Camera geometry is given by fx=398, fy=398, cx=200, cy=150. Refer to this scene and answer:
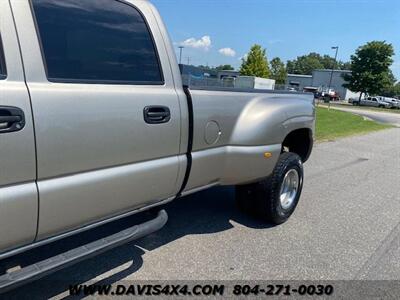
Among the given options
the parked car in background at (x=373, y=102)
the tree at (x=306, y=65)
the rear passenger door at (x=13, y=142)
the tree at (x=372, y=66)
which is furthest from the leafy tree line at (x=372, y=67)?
the tree at (x=306, y=65)

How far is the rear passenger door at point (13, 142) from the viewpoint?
1919 millimetres

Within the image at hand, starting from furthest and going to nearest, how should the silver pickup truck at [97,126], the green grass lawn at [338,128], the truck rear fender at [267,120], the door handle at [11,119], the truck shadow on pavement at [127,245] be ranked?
the green grass lawn at [338,128] → the truck rear fender at [267,120] → the truck shadow on pavement at [127,245] → the silver pickup truck at [97,126] → the door handle at [11,119]

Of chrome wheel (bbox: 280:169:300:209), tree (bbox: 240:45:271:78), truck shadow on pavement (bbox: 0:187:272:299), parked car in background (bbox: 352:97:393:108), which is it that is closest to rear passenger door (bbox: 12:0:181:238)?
truck shadow on pavement (bbox: 0:187:272:299)

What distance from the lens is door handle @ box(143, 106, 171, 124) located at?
8.76ft

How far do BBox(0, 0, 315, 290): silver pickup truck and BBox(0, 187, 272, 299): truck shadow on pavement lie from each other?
66 cm

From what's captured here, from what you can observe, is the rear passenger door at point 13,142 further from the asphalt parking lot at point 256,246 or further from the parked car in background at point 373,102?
the parked car in background at point 373,102

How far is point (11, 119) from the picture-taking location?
192 cm

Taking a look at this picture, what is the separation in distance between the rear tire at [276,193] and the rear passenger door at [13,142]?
2.59 meters

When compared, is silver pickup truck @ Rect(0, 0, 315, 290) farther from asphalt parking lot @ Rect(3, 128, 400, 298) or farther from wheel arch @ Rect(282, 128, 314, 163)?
wheel arch @ Rect(282, 128, 314, 163)

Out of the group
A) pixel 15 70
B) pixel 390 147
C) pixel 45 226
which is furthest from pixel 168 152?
pixel 390 147

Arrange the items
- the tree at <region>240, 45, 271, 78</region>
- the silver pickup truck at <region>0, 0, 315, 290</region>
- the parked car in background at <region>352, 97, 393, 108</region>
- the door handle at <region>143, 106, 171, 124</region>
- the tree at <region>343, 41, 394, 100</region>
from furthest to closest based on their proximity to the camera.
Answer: the parked car in background at <region>352, 97, 393, 108</region>
the tree at <region>343, 41, 394, 100</region>
the tree at <region>240, 45, 271, 78</region>
the door handle at <region>143, 106, 171, 124</region>
the silver pickup truck at <region>0, 0, 315, 290</region>

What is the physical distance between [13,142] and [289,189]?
342cm

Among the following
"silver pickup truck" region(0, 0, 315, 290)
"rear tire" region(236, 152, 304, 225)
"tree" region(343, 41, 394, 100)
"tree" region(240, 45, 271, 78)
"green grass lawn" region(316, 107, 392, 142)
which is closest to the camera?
"silver pickup truck" region(0, 0, 315, 290)

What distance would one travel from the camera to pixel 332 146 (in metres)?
11.1
